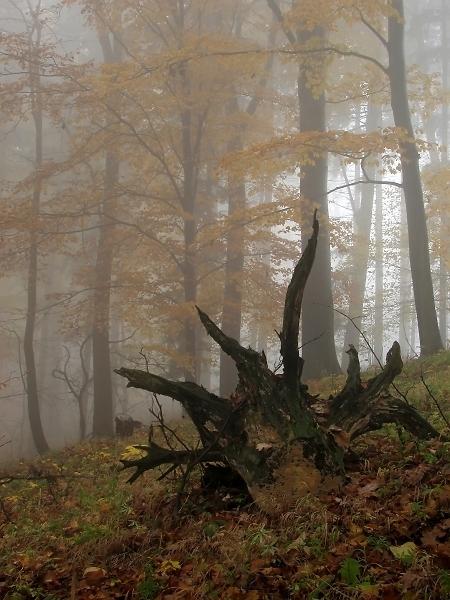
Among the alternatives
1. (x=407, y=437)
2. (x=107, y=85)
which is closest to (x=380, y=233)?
(x=107, y=85)

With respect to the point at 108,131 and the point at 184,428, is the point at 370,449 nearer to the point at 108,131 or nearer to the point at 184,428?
the point at 184,428

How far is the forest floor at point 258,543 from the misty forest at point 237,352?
0.02 meters

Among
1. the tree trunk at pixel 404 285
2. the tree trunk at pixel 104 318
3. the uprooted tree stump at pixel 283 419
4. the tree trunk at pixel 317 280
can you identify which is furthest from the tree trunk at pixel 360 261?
the uprooted tree stump at pixel 283 419

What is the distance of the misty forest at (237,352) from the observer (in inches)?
140

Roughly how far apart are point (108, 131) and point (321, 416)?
1037 cm

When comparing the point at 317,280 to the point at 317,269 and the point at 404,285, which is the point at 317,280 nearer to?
the point at 317,269

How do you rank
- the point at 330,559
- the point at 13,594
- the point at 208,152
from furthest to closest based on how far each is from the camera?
the point at 208,152 → the point at 13,594 → the point at 330,559

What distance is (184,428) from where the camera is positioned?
962 cm

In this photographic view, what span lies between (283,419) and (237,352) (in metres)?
0.66

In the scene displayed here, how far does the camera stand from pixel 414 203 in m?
11.0

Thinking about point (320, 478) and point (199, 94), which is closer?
point (320, 478)

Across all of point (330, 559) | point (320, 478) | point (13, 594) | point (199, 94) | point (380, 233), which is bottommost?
point (13, 594)

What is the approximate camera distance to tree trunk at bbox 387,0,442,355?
1080 centimetres

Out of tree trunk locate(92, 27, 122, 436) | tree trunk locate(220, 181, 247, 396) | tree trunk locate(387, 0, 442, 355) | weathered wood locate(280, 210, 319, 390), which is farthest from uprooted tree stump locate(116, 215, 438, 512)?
tree trunk locate(92, 27, 122, 436)
